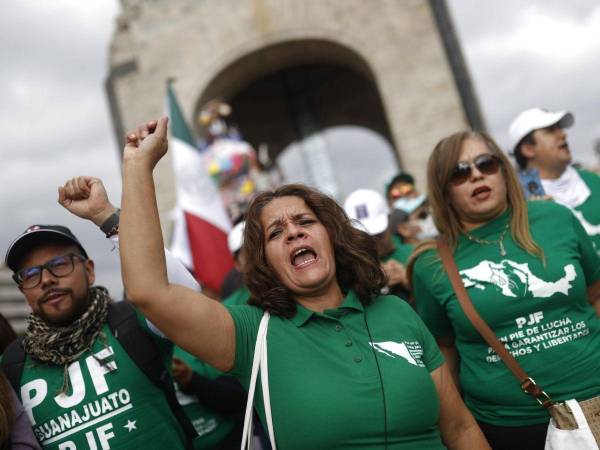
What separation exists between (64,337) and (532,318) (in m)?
1.85

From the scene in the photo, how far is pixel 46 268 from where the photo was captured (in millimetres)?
2188

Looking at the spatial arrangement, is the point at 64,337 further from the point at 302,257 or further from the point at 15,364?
the point at 302,257

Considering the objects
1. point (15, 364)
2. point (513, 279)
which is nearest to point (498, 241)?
point (513, 279)

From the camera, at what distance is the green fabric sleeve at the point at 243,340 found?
65.6 inches

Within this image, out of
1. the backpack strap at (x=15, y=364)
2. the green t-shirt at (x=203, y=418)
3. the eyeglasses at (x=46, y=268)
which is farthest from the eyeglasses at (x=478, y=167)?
the backpack strap at (x=15, y=364)

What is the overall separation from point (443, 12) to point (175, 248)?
28.9ft

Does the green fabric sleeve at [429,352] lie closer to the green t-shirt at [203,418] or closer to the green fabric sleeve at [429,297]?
the green fabric sleeve at [429,297]

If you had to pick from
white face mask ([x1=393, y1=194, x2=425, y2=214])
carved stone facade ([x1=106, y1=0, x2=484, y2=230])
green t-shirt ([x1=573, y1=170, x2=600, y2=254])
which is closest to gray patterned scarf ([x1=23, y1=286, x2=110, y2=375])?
green t-shirt ([x1=573, y1=170, x2=600, y2=254])

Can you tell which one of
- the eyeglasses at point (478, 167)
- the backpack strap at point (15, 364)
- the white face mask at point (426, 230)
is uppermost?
the eyeglasses at point (478, 167)

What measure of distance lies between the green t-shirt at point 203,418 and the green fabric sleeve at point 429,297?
120 cm

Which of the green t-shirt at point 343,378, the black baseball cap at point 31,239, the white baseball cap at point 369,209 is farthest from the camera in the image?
the white baseball cap at point 369,209

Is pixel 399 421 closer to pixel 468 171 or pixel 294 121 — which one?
pixel 468 171

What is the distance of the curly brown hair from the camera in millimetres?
1866

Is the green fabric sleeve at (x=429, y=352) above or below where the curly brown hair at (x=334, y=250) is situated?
below
